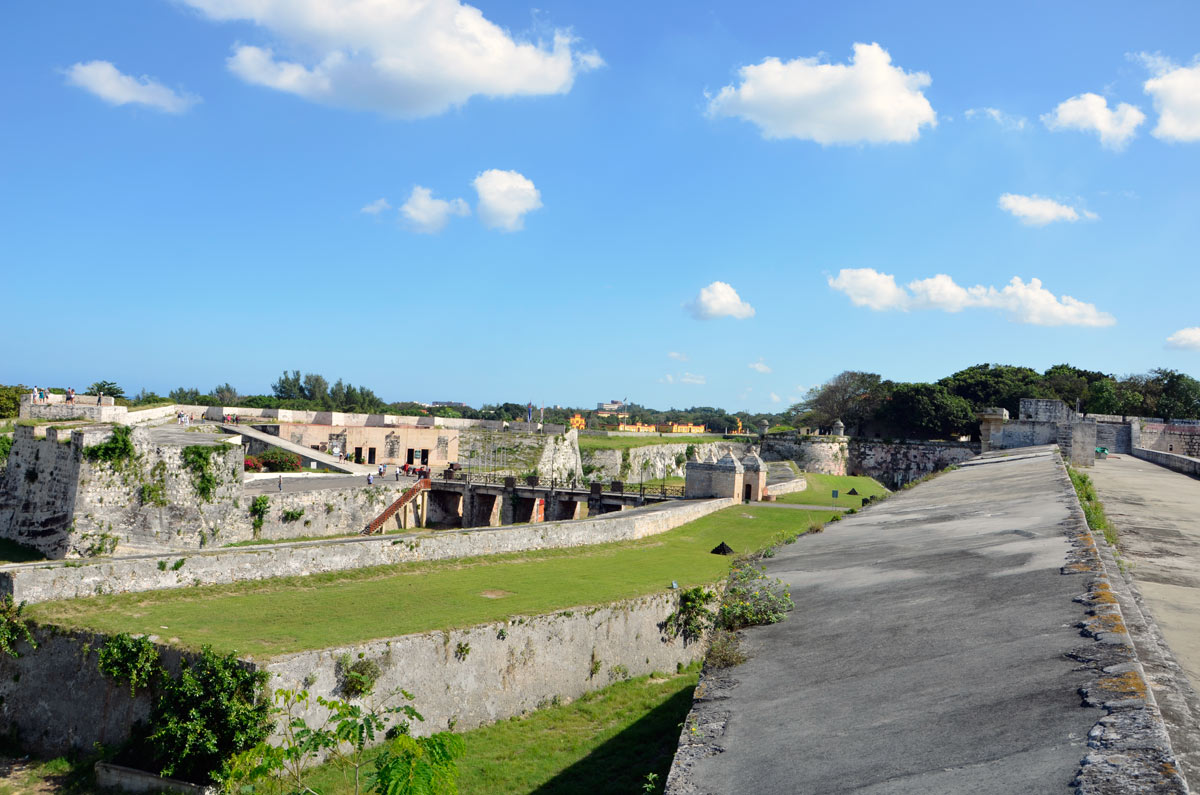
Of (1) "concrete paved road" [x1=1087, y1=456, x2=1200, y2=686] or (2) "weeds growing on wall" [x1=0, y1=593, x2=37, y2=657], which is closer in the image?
(1) "concrete paved road" [x1=1087, y1=456, x2=1200, y2=686]

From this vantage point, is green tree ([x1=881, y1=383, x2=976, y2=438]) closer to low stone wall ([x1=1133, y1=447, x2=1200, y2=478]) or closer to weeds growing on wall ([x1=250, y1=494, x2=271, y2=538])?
low stone wall ([x1=1133, y1=447, x2=1200, y2=478])

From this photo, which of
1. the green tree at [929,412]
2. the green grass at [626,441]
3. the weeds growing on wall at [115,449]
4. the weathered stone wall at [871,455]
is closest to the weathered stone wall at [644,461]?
the green grass at [626,441]

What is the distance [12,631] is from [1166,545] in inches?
654

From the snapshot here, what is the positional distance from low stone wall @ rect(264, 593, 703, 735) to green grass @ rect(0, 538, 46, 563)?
43.1ft

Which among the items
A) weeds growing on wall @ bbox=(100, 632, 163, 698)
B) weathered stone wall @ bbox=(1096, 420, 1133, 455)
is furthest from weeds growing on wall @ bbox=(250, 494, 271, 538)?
weathered stone wall @ bbox=(1096, 420, 1133, 455)

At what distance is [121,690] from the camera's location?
11602 millimetres

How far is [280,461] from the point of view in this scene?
109ft

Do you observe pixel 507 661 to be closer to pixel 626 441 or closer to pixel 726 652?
pixel 726 652

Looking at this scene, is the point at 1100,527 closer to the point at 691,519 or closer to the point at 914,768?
the point at 914,768

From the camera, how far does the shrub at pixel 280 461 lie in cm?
3306

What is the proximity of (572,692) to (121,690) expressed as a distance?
739 centimetres

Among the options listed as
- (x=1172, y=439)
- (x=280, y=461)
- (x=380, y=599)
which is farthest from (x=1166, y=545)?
(x=1172, y=439)

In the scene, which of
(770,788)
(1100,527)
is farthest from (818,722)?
(1100,527)

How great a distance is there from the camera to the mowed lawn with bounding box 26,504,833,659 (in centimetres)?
1212
